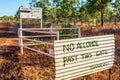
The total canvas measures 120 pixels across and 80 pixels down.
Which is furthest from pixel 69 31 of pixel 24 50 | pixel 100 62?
pixel 100 62

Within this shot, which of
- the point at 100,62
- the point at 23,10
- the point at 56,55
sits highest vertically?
the point at 23,10

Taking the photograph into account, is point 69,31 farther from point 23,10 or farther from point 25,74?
point 25,74

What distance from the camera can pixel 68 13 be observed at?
31.6 metres

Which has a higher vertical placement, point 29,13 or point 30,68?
point 29,13

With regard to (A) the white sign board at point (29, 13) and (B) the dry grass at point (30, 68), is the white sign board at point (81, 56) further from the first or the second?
(A) the white sign board at point (29, 13)

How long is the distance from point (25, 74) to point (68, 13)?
26.0 m

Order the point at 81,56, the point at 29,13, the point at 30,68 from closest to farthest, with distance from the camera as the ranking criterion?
1. the point at 81,56
2. the point at 30,68
3. the point at 29,13

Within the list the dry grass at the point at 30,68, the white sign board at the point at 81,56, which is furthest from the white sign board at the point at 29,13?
the white sign board at the point at 81,56

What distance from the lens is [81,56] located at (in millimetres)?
4562

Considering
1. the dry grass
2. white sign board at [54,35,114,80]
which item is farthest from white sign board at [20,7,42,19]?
white sign board at [54,35,114,80]

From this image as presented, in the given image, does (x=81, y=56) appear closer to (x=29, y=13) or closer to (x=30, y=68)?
(x=30, y=68)

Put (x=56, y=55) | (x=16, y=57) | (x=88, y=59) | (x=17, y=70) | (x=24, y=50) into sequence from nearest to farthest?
(x=56, y=55) → (x=88, y=59) → (x=17, y=70) → (x=16, y=57) → (x=24, y=50)

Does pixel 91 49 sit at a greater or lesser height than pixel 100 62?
greater

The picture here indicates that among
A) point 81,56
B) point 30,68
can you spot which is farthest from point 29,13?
point 81,56
